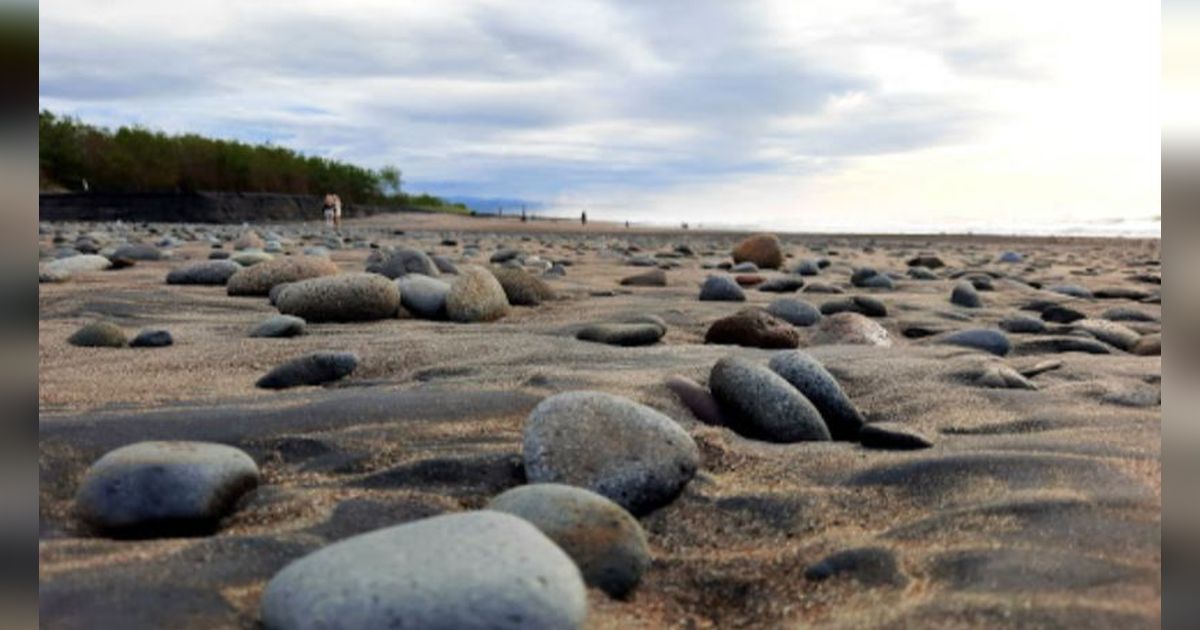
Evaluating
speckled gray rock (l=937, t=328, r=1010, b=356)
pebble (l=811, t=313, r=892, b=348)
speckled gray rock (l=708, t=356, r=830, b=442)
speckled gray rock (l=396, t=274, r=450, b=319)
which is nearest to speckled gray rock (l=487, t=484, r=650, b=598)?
speckled gray rock (l=708, t=356, r=830, b=442)

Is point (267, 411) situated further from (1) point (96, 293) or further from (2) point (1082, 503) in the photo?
(1) point (96, 293)

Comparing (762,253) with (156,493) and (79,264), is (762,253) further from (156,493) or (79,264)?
(156,493)

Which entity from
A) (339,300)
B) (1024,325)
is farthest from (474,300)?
(1024,325)

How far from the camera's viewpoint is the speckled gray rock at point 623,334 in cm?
316

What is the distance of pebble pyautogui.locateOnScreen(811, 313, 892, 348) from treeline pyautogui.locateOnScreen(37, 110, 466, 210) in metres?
28.4

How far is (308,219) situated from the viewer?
31.8 metres

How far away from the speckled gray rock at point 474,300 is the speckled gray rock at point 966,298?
255 centimetres

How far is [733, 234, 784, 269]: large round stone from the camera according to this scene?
8.62 meters

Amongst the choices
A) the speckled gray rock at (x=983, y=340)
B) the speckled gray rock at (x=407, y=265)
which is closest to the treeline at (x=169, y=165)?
the speckled gray rock at (x=407, y=265)

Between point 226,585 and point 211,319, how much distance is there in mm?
2671

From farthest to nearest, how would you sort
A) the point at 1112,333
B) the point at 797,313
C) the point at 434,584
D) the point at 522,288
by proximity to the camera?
1. the point at 522,288
2. the point at 797,313
3. the point at 1112,333
4. the point at 434,584

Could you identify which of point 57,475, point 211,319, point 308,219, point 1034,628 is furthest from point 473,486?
point 308,219

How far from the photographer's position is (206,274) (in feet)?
16.2

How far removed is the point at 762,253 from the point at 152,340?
21.1 feet
